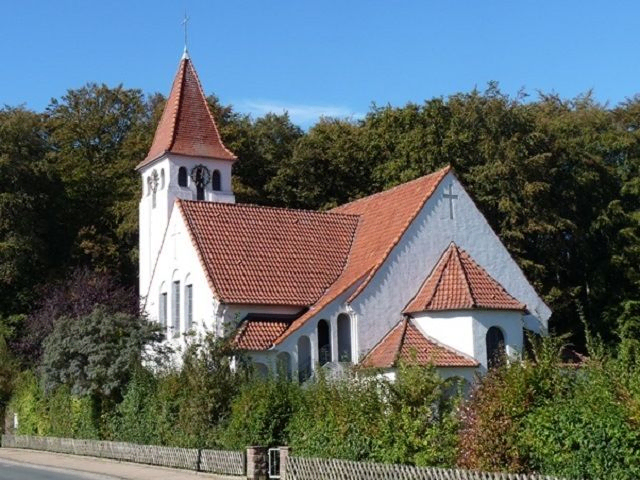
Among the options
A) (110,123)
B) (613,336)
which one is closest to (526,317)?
(613,336)

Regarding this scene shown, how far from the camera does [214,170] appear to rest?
45.4 meters

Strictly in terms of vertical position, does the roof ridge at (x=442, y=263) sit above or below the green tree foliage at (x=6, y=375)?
above

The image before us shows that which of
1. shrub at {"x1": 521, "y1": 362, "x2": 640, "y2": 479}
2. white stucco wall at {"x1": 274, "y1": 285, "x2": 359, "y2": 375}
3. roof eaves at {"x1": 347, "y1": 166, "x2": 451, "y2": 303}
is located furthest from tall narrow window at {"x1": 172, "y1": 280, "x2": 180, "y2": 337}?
shrub at {"x1": 521, "y1": 362, "x2": 640, "y2": 479}

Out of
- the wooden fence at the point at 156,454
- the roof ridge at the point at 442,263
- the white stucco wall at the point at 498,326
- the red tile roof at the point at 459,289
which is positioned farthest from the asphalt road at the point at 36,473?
the roof ridge at the point at 442,263

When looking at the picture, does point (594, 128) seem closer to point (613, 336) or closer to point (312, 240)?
point (613, 336)

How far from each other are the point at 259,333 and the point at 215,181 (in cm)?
1334

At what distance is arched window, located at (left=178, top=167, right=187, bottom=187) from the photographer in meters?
44.3

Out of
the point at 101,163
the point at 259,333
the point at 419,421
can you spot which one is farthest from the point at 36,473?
the point at 101,163

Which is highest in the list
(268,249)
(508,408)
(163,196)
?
(163,196)

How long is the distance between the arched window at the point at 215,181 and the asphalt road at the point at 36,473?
17.3m

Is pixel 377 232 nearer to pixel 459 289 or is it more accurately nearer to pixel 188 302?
pixel 459 289

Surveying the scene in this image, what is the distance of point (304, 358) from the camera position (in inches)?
1353

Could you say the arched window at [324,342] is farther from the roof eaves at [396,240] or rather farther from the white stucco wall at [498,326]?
the white stucco wall at [498,326]

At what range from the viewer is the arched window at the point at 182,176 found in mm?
44344
